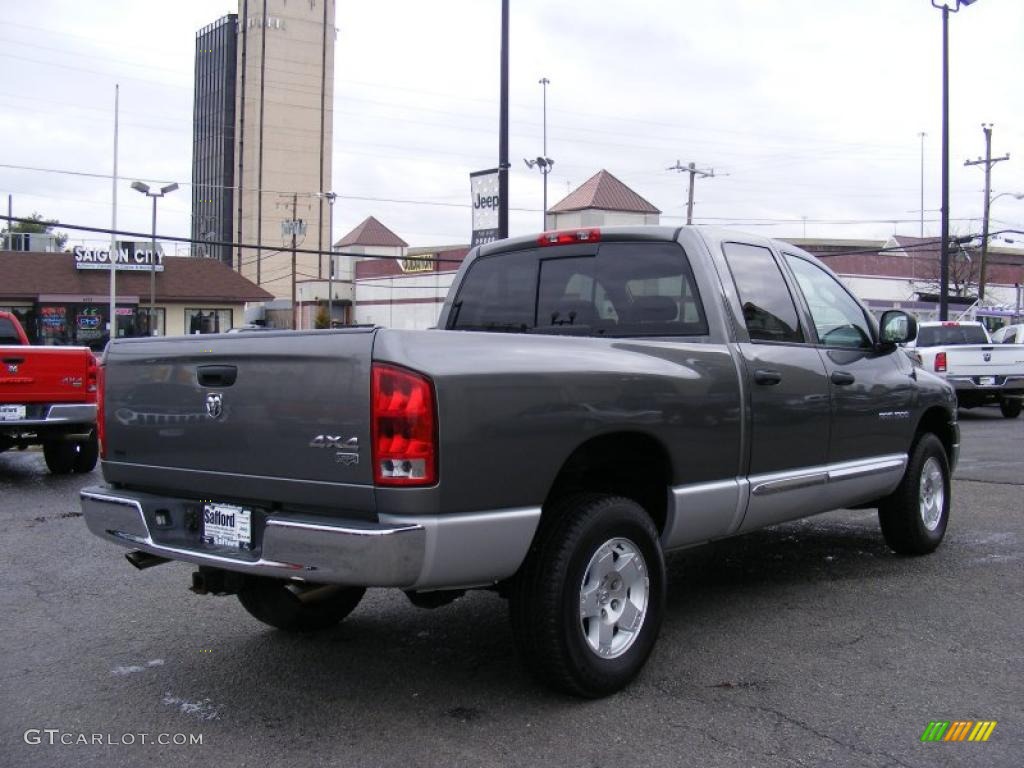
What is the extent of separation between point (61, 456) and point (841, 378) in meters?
8.89

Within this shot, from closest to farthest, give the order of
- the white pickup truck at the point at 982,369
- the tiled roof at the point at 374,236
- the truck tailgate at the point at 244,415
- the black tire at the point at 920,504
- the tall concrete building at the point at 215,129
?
the truck tailgate at the point at 244,415 → the black tire at the point at 920,504 → the white pickup truck at the point at 982,369 → the tiled roof at the point at 374,236 → the tall concrete building at the point at 215,129

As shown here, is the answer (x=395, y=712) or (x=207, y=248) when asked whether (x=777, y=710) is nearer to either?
(x=395, y=712)

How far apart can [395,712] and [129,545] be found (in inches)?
51.4

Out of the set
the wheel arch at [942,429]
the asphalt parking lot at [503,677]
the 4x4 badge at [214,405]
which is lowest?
the asphalt parking lot at [503,677]

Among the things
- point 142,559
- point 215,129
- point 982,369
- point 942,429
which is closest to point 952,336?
point 982,369

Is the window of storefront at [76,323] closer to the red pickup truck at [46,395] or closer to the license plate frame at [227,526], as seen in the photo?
the red pickup truck at [46,395]

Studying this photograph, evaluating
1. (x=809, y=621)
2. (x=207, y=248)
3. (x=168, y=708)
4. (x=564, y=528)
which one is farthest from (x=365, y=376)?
(x=207, y=248)

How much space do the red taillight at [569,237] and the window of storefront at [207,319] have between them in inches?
1693

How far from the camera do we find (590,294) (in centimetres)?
537

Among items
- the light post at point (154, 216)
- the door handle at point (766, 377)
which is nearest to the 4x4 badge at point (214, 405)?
the door handle at point (766, 377)

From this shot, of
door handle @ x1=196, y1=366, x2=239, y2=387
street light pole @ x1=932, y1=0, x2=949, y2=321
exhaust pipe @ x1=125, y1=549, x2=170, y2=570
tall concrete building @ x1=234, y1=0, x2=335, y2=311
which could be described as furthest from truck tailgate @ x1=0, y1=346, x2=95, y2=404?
tall concrete building @ x1=234, y1=0, x2=335, y2=311

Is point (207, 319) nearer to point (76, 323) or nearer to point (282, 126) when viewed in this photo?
point (76, 323)

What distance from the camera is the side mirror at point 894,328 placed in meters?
6.24

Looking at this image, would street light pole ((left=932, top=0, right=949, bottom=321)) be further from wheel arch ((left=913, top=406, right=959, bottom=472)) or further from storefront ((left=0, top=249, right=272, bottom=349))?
storefront ((left=0, top=249, right=272, bottom=349))
